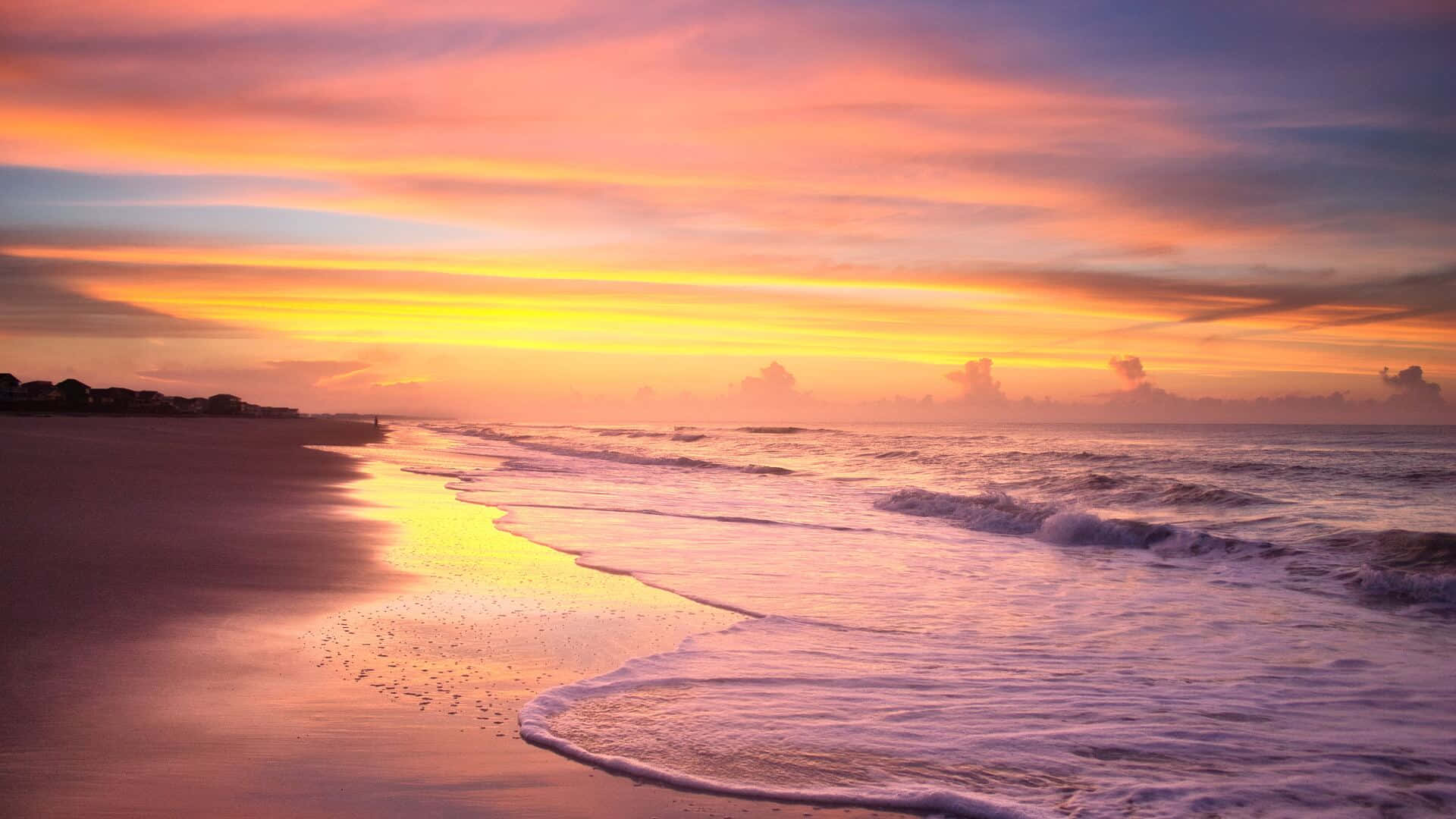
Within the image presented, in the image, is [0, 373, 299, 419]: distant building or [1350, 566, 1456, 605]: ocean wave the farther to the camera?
[0, 373, 299, 419]: distant building

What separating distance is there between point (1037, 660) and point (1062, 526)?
9.41 m

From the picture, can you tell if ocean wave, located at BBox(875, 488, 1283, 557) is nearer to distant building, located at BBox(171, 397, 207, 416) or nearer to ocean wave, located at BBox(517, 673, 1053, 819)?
ocean wave, located at BBox(517, 673, 1053, 819)

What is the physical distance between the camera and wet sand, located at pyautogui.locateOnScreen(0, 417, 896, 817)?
4.04m

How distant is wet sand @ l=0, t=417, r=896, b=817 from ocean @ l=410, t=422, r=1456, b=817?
433mm

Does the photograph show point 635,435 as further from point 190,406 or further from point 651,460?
point 190,406

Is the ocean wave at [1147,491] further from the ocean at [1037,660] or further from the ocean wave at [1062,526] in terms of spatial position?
the ocean wave at [1062,526]

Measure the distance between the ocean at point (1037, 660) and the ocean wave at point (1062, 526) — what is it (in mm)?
60

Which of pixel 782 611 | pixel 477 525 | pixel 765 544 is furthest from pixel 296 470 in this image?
pixel 782 611

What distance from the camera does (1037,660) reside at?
275 inches

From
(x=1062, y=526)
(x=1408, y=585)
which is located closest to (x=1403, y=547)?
(x=1408, y=585)

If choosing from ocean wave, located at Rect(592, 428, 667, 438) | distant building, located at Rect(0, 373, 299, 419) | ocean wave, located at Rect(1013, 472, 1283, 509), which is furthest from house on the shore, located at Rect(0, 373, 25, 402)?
ocean wave, located at Rect(1013, 472, 1283, 509)

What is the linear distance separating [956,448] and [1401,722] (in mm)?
41602

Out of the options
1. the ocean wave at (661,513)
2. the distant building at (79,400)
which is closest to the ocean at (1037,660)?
the ocean wave at (661,513)

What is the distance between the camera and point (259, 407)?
15700 cm
